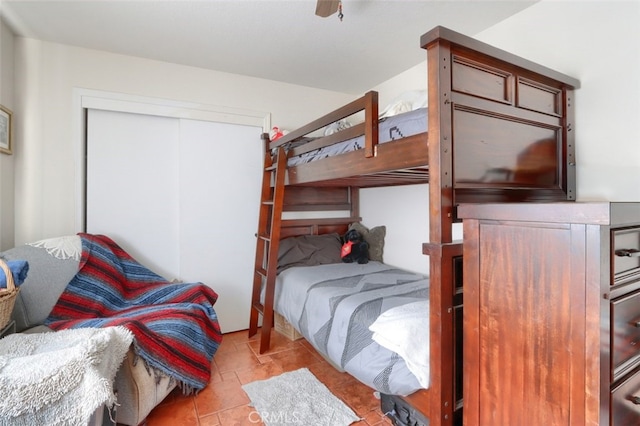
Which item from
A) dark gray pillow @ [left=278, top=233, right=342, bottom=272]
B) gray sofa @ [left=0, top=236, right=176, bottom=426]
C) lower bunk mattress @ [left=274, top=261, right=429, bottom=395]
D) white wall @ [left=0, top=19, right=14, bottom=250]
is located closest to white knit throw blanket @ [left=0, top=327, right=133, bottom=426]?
gray sofa @ [left=0, top=236, right=176, bottom=426]

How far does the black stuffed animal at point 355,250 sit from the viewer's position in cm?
301

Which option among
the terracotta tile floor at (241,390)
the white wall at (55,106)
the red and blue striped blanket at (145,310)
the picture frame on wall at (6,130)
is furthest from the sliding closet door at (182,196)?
the terracotta tile floor at (241,390)

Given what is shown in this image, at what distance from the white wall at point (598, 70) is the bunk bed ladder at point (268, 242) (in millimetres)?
1857

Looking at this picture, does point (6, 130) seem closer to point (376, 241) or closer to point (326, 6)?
point (326, 6)

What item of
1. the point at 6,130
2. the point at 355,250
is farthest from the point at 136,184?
the point at 355,250

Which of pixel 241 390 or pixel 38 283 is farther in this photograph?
pixel 241 390

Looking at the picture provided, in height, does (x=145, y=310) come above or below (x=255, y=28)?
below

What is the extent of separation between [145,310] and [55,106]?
1710 mm

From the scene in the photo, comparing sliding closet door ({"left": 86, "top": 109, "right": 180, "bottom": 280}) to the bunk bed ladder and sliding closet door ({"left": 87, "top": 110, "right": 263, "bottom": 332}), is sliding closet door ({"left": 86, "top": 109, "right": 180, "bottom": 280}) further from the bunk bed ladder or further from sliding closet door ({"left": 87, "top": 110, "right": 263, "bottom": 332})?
the bunk bed ladder

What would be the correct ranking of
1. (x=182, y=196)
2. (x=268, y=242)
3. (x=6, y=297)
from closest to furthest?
(x=6, y=297) < (x=182, y=196) < (x=268, y=242)

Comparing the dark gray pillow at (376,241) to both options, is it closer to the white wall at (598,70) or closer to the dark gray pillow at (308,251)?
the dark gray pillow at (308,251)

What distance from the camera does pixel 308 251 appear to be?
2.95 m

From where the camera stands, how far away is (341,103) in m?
3.42

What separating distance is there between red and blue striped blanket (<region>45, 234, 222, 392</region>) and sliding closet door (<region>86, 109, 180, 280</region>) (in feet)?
0.76
